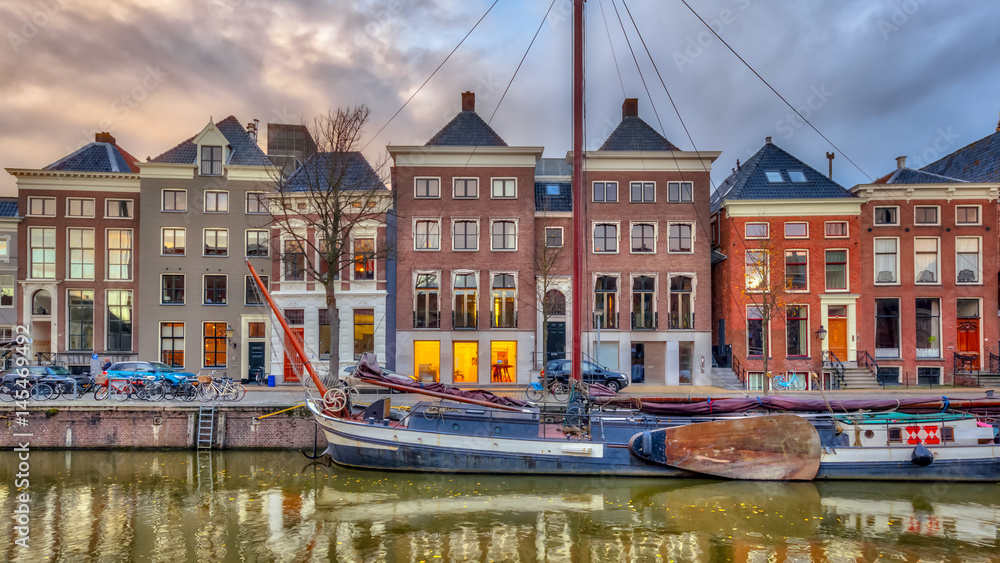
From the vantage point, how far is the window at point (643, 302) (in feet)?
97.8

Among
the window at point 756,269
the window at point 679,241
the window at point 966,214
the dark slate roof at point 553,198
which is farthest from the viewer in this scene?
the dark slate roof at point 553,198

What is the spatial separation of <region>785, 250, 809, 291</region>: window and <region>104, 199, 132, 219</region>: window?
3623cm

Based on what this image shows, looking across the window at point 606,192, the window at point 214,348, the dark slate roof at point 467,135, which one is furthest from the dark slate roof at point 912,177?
the window at point 214,348

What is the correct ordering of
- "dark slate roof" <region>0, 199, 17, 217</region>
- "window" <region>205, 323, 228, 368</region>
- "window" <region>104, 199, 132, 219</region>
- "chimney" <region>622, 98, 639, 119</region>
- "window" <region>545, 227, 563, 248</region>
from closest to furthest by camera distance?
"window" <region>545, 227, 563, 248</region>
"window" <region>205, 323, 228, 368</region>
"window" <region>104, 199, 132, 219</region>
"chimney" <region>622, 98, 639, 119</region>
"dark slate roof" <region>0, 199, 17, 217</region>

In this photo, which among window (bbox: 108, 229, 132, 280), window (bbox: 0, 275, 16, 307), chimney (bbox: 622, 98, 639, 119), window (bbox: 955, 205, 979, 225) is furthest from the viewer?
window (bbox: 0, 275, 16, 307)

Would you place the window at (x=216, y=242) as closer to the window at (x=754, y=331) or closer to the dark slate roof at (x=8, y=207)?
the dark slate roof at (x=8, y=207)

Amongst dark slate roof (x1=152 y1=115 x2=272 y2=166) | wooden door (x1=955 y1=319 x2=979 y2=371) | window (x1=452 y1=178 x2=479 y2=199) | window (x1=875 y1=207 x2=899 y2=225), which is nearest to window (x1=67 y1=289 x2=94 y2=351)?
dark slate roof (x1=152 y1=115 x2=272 y2=166)

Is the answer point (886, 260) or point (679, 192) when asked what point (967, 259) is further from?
point (679, 192)

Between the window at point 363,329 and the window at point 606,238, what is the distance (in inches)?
→ 494

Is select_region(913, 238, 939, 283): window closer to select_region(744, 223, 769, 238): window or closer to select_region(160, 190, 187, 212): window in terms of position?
select_region(744, 223, 769, 238): window

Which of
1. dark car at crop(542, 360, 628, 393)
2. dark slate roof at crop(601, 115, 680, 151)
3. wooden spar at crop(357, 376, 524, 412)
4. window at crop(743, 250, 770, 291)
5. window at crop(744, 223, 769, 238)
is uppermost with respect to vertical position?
dark slate roof at crop(601, 115, 680, 151)

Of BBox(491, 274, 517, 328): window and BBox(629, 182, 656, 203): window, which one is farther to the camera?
BBox(629, 182, 656, 203): window

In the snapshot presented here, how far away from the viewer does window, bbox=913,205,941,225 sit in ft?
94.9

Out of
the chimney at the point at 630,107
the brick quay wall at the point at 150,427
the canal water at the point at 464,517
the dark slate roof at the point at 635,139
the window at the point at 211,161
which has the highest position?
the chimney at the point at 630,107
